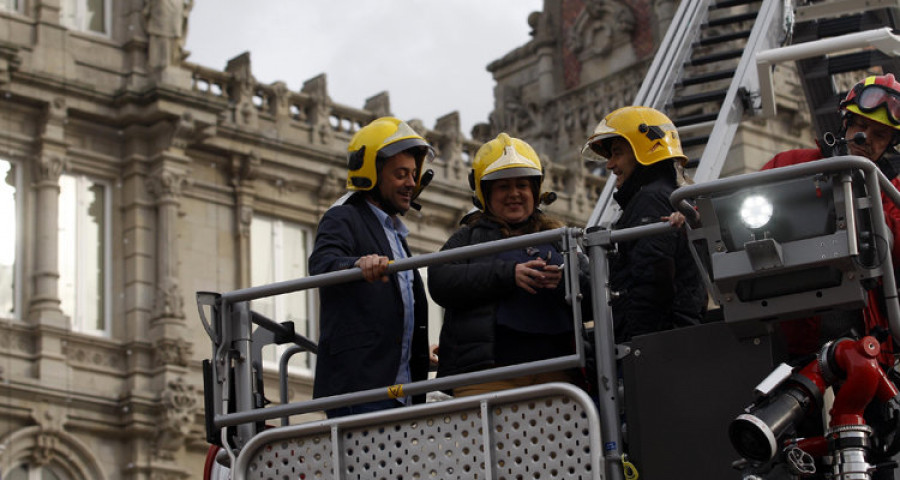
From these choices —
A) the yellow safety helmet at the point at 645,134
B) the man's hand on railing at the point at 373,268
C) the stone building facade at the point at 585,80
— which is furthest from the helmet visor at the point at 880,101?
the stone building facade at the point at 585,80

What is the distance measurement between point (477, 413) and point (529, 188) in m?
1.52

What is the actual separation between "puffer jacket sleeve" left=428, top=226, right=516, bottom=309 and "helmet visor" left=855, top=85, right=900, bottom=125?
175 centimetres

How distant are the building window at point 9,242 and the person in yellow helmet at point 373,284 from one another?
19.7 metres

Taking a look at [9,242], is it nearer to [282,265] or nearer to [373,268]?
[282,265]

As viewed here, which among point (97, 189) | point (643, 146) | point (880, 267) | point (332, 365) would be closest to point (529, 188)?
point (643, 146)

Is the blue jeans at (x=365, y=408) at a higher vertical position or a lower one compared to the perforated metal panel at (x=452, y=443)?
higher

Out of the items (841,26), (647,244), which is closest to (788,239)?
(647,244)

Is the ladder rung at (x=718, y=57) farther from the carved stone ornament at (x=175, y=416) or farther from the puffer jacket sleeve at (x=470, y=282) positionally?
the carved stone ornament at (x=175, y=416)

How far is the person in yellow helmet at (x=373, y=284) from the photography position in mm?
9156

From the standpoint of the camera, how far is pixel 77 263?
29734 millimetres

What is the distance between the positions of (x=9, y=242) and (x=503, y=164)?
67.7ft

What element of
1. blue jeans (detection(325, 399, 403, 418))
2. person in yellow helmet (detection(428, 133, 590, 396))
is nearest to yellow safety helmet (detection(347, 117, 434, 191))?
person in yellow helmet (detection(428, 133, 590, 396))

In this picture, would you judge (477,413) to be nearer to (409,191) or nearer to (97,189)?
(409,191)

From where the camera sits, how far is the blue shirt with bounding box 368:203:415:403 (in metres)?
9.29
